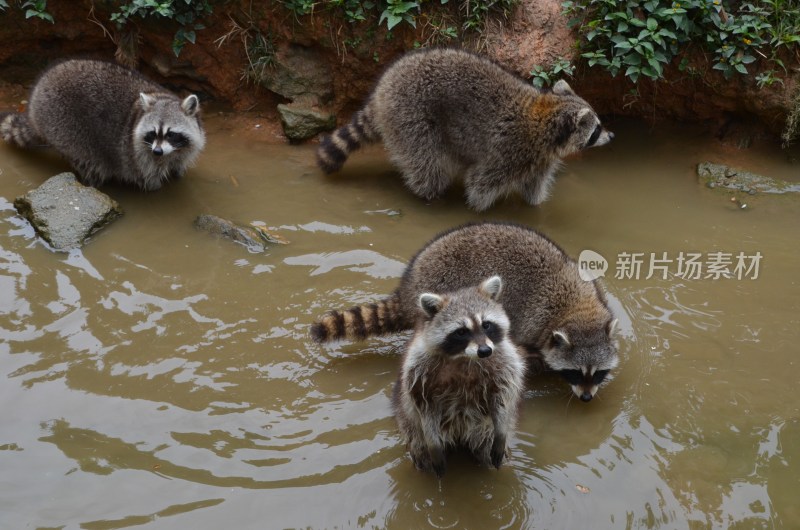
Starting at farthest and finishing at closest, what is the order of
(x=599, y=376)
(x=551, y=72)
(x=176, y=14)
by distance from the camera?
1. (x=176, y=14)
2. (x=551, y=72)
3. (x=599, y=376)

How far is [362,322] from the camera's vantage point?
383 centimetres

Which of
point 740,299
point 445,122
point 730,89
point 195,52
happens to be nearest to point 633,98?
point 730,89

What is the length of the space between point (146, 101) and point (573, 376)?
3.28 metres

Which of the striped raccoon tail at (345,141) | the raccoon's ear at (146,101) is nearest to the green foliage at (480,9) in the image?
the striped raccoon tail at (345,141)

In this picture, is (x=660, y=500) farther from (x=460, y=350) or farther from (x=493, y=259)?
(x=493, y=259)

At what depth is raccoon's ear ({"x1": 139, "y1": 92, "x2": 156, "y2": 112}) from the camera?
5.07m

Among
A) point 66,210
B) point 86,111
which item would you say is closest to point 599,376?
point 66,210

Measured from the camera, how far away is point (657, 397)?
11.9ft

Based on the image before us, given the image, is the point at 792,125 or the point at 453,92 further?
the point at 792,125

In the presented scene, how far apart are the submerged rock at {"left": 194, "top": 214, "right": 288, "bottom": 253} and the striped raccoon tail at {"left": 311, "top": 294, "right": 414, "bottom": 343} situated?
0.93 metres

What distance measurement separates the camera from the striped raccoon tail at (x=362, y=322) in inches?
147

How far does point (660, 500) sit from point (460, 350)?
1.02 metres

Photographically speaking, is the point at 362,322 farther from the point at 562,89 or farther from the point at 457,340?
the point at 562,89

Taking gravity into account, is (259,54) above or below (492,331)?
above
